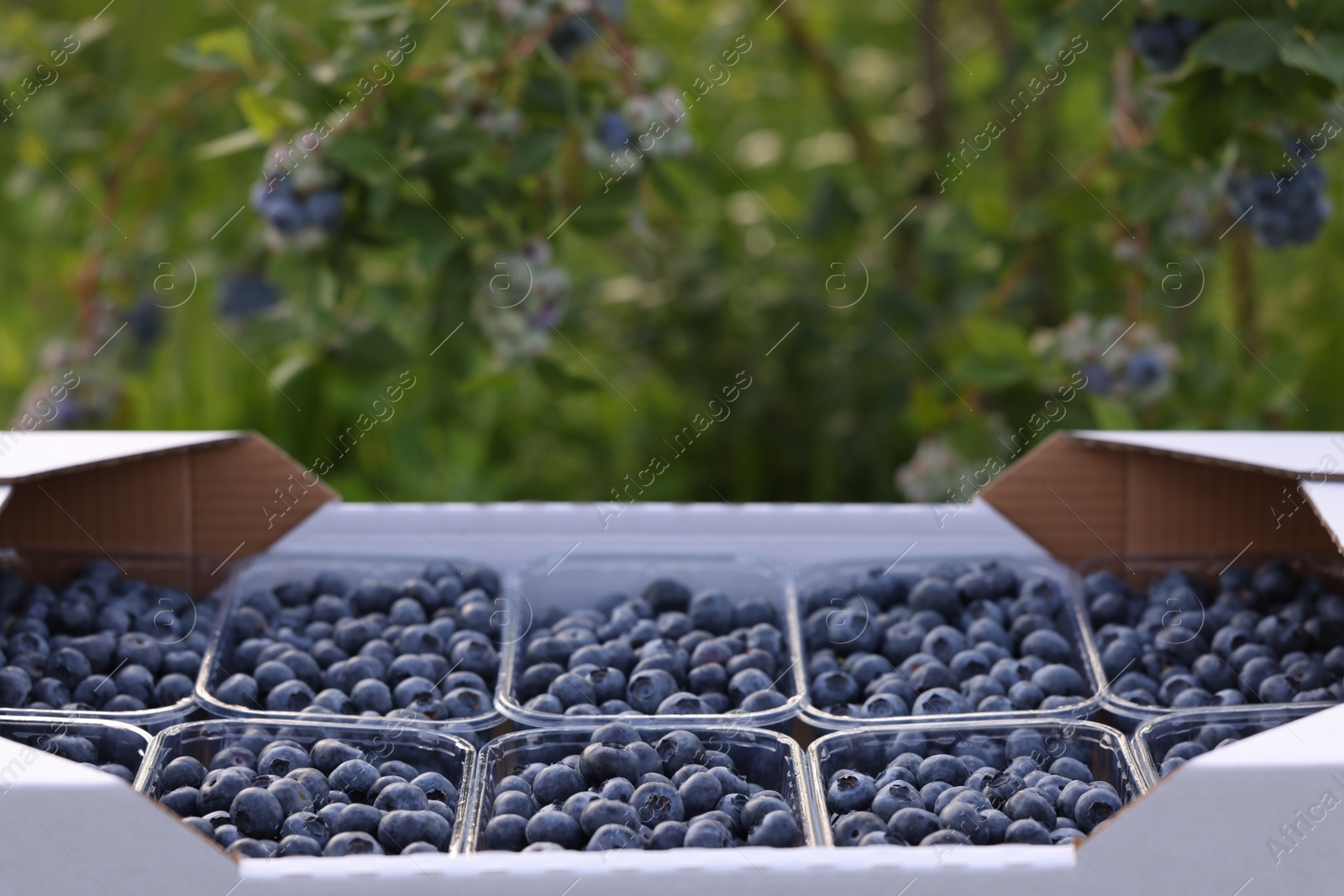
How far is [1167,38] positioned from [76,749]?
1262 mm

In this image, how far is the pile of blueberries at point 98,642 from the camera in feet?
3.51

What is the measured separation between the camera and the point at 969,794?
0.92 metres

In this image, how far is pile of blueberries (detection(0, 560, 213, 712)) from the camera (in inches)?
42.1

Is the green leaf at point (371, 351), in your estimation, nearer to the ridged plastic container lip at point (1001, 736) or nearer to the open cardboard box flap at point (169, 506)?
the open cardboard box flap at point (169, 506)

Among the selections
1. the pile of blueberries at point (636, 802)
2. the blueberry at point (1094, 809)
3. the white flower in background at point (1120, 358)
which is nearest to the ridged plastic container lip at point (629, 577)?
the pile of blueberries at point (636, 802)

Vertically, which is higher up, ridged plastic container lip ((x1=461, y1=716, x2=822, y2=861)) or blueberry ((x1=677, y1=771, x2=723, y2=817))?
ridged plastic container lip ((x1=461, y1=716, x2=822, y2=861))

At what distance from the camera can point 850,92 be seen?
9.39 ft

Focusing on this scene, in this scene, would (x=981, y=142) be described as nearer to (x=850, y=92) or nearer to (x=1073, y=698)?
(x=850, y=92)

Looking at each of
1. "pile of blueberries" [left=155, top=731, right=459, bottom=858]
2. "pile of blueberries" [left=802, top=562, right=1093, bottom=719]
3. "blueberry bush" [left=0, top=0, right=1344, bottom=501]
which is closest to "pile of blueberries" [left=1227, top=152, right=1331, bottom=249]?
"blueberry bush" [left=0, top=0, right=1344, bottom=501]

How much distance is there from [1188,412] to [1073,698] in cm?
89

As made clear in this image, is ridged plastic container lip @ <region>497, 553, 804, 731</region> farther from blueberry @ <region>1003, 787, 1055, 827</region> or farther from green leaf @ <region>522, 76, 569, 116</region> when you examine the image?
green leaf @ <region>522, 76, 569, 116</region>

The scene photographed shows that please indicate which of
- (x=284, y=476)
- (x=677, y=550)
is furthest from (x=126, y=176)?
(x=677, y=550)

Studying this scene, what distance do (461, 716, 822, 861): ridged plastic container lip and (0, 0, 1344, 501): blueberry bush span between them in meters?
0.66

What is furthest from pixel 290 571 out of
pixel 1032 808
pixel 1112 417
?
pixel 1112 417
